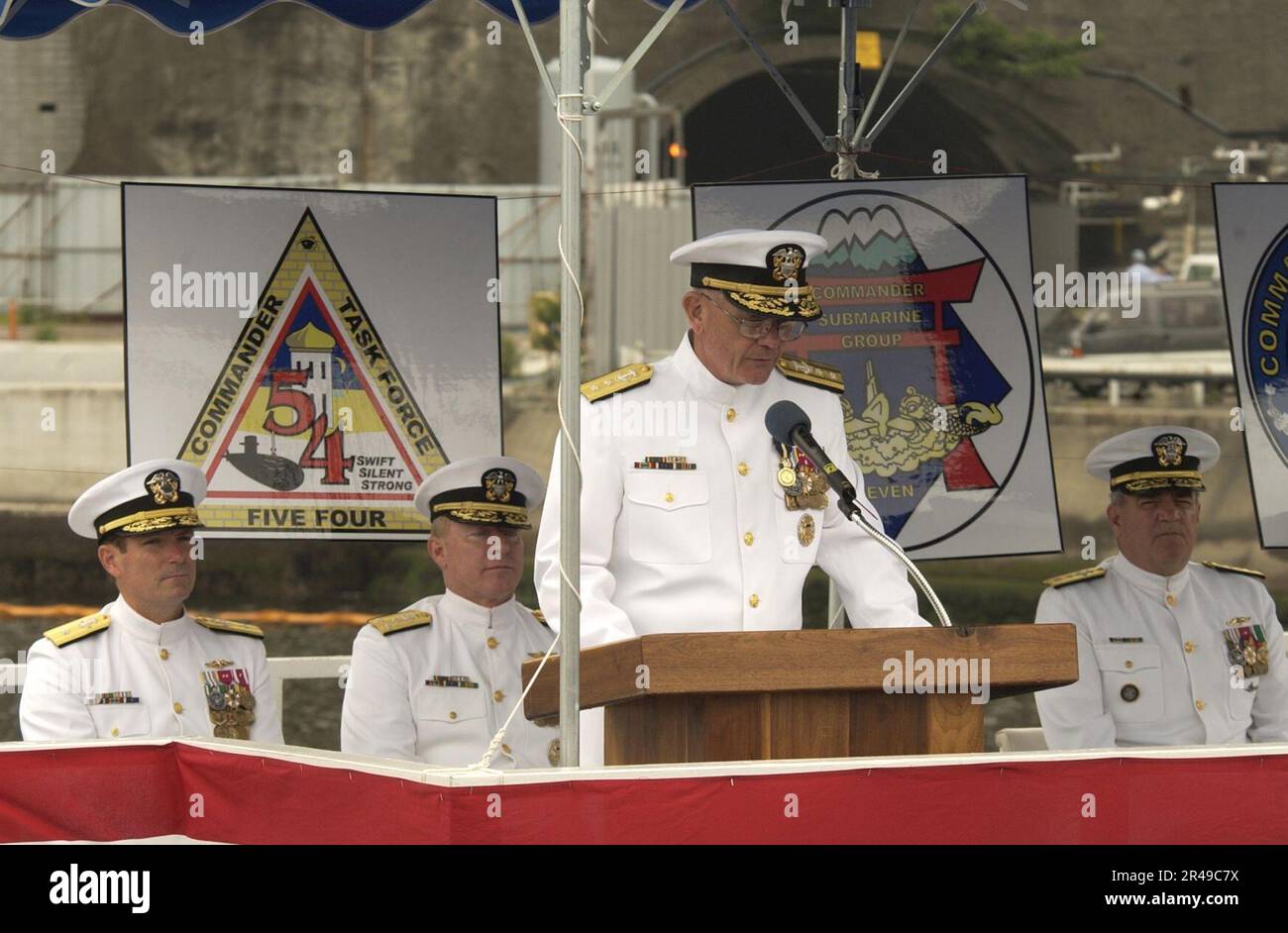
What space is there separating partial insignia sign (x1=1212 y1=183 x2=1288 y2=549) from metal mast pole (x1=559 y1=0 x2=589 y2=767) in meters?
3.43

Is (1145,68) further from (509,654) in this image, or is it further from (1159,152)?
(509,654)

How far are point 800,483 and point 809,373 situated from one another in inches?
14.5

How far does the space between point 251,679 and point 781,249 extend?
2.19 m

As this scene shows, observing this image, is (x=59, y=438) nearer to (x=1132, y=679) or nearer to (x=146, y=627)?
(x=146, y=627)

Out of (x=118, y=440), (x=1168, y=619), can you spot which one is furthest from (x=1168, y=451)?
(x=118, y=440)

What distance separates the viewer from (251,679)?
6684mm

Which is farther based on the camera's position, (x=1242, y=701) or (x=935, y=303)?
(x=935, y=303)

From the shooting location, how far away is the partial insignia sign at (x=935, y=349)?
24.8 feet

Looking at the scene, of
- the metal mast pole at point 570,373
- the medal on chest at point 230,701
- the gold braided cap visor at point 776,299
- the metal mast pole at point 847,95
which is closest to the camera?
the metal mast pole at point 570,373

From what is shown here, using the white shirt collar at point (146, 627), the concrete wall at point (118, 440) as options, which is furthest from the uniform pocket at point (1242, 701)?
the concrete wall at point (118, 440)

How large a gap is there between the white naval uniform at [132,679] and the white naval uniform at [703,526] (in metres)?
1.53

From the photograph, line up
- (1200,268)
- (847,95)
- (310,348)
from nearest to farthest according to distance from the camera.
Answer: (310,348) < (847,95) < (1200,268)

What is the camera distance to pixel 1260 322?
7.71m

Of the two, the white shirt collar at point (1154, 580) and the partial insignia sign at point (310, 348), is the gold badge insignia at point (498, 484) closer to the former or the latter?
the partial insignia sign at point (310, 348)
